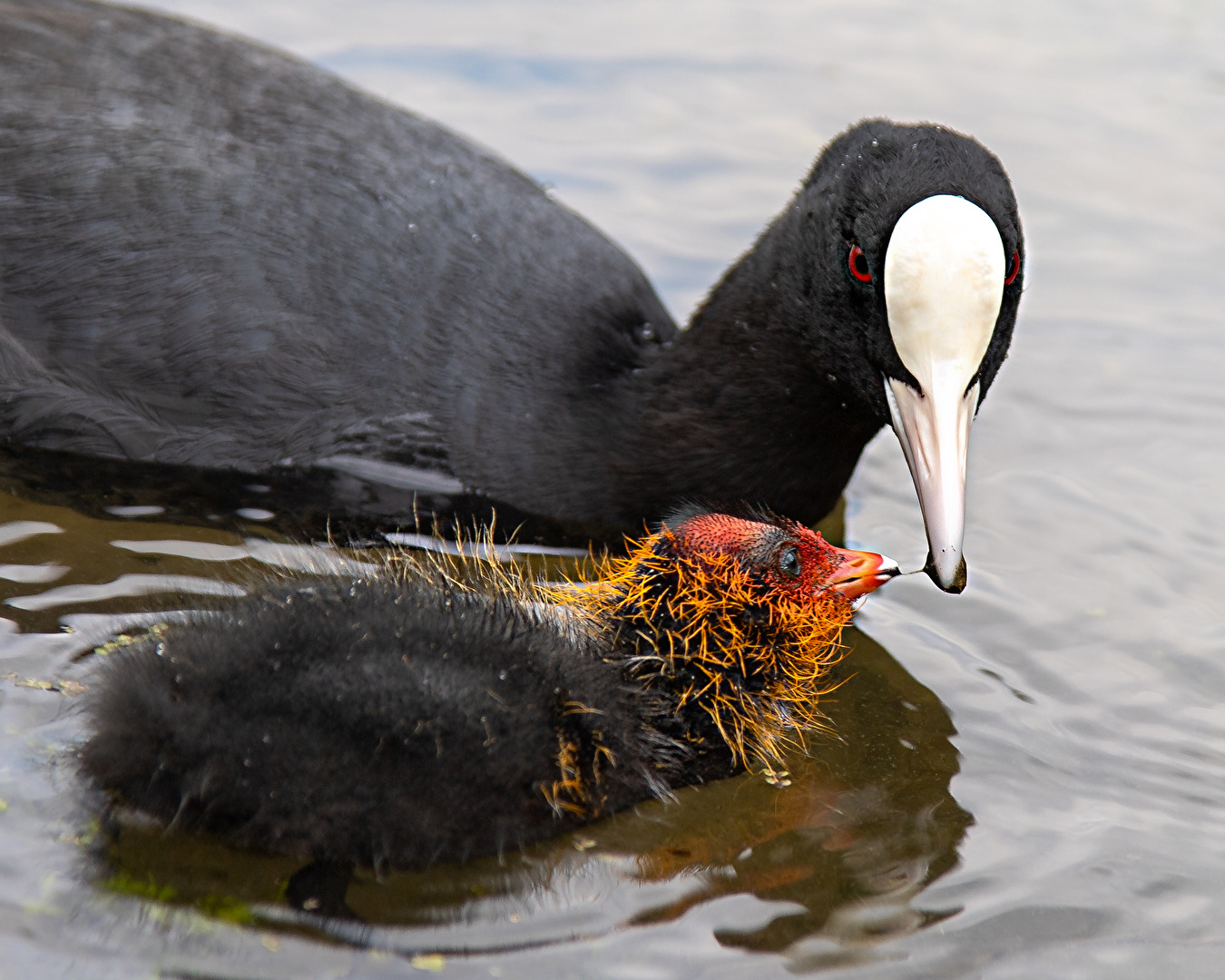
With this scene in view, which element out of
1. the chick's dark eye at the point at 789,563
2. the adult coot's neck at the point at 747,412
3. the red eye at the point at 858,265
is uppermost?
the red eye at the point at 858,265

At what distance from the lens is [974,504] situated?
15.0 ft

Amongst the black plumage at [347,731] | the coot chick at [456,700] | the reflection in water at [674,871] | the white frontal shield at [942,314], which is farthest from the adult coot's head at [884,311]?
the black plumage at [347,731]

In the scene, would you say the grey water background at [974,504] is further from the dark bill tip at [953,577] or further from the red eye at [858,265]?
the red eye at [858,265]

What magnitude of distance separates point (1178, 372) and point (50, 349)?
359cm

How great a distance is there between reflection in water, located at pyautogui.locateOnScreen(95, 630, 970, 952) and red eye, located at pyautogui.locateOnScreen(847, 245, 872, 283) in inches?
41.8

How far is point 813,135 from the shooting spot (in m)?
6.52

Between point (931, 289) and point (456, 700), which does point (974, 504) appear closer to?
point (931, 289)

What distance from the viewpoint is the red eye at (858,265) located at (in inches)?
138

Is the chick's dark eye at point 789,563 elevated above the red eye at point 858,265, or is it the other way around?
the red eye at point 858,265

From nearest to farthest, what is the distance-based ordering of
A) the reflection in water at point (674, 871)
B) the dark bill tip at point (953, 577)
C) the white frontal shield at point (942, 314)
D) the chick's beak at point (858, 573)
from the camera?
the reflection in water at point (674, 871)
the dark bill tip at point (953, 577)
the white frontal shield at point (942, 314)
the chick's beak at point (858, 573)

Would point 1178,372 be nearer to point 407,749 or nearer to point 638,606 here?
point 638,606

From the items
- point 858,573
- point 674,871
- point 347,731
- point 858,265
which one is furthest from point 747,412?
point 347,731

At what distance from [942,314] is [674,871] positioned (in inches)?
52.2

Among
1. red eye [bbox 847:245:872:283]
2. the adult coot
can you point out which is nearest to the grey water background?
the adult coot
